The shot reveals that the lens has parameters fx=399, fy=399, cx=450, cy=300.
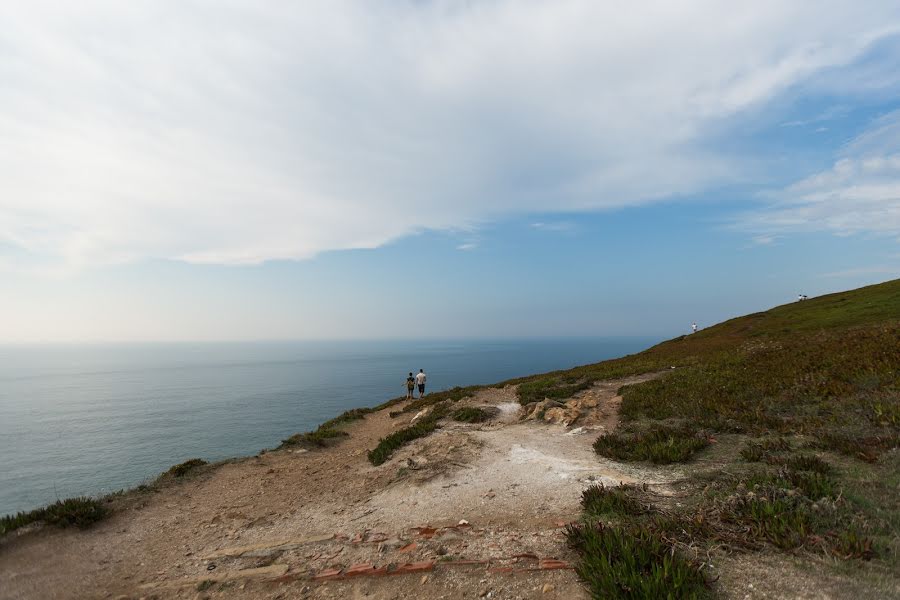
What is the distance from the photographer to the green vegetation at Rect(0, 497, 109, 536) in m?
9.91

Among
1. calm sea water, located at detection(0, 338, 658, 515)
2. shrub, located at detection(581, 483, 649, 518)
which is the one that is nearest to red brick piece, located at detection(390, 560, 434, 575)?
shrub, located at detection(581, 483, 649, 518)

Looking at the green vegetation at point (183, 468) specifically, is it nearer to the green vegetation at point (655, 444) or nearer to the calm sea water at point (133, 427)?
the calm sea water at point (133, 427)

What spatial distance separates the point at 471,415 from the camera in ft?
69.6

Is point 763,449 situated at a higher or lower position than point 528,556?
lower

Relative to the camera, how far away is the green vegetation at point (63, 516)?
991 centimetres

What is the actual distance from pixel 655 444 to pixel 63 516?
16.3 metres

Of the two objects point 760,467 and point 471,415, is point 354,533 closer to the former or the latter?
point 760,467

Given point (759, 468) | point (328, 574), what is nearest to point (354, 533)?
point (328, 574)

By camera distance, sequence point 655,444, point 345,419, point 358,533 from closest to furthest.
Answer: point 358,533 → point 655,444 → point 345,419

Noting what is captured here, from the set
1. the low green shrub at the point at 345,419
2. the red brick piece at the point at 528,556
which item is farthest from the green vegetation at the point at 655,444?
the low green shrub at the point at 345,419

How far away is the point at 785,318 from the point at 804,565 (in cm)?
5433

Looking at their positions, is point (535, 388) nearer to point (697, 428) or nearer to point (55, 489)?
point (697, 428)

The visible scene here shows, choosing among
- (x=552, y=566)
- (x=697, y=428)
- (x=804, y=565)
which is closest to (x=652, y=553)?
(x=552, y=566)

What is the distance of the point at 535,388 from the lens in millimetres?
27062
